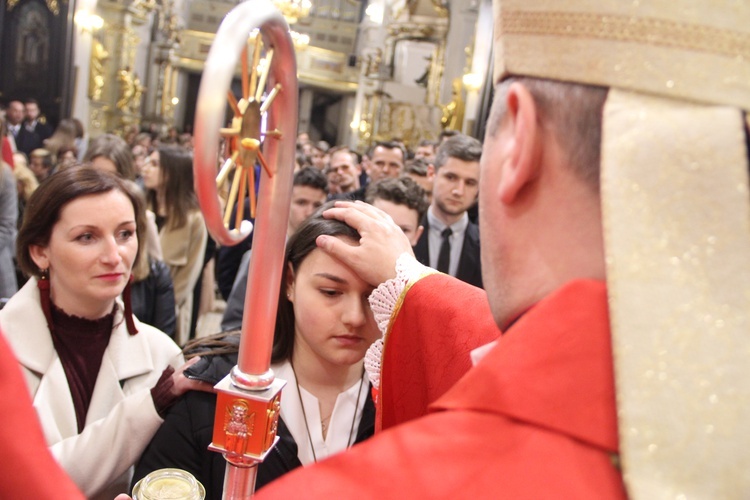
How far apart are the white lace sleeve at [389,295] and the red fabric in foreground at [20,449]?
0.85 metres

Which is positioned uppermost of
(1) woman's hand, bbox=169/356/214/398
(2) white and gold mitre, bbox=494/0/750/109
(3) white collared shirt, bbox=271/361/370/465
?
(2) white and gold mitre, bbox=494/0/750/109

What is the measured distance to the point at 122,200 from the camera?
2314 mm

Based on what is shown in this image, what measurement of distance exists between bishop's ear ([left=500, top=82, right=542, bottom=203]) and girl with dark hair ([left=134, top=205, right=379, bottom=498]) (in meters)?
1.01

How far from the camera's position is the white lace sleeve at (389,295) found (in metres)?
1.53

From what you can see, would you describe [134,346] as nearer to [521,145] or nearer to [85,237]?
[85,237]

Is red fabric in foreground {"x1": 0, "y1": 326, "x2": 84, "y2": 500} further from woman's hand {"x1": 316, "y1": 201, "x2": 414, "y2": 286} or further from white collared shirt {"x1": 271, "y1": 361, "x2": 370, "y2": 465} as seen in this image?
white collared shirt {"x1": 271, "y1": 361, "x2": 370, "y2": 465}

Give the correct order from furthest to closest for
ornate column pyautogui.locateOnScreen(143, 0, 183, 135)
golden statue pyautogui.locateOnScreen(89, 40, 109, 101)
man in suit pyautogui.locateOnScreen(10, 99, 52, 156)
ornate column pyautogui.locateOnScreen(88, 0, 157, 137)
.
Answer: ornate column pyautogui.locateOnScreen(143, 0, 183, 135)
ornate column pyautogui.locateOnScreen(88, 0, 157, 137)
golden statue pyautogui.locateOnScreen(89, 40, 109, 101)
man in suit pyautogui.locateOnScreen(10, 99, 52, 156)

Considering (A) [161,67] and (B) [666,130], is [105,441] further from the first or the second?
(A) [161,67]

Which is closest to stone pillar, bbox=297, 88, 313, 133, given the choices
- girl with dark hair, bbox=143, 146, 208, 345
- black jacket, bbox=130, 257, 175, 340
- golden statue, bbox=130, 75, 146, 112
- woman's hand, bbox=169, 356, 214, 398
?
golden statue, bbox=130, 75, 146, 112

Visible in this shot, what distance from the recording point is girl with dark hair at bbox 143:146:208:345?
4246mm

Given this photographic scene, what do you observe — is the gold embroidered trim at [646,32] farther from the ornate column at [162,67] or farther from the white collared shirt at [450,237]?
the ornate column at [162,67]

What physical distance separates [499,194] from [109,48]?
17289mm

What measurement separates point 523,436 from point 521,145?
335mm

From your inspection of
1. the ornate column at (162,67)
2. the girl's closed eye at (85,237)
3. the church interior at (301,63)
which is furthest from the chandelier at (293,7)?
the girl's closed eye at (85,237)
